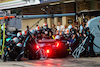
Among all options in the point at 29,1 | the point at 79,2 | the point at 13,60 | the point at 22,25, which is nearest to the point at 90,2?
the point at 79,2

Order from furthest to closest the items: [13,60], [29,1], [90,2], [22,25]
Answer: [22,25]
[29,1]
[90,2]
[13,60]

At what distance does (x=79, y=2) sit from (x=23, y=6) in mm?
10166

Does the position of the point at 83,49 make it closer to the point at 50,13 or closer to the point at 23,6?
the point at 50,13

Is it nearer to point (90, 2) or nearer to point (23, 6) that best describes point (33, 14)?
point (23, 6)

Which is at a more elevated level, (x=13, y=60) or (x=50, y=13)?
(x=50, y=13)

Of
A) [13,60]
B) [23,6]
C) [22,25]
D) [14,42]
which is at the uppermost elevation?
[23,6]

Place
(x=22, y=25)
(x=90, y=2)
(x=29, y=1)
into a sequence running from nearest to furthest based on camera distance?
(x=90, y=2), (x=29, y=1), (x=22, y=25)

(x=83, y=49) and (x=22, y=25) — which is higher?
(x=22, y=25)

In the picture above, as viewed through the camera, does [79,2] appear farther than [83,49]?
Yes

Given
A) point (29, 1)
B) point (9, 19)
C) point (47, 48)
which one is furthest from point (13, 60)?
point (9, 19)

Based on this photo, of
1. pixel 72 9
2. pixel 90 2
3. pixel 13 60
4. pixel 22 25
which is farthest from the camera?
pixel 22 25

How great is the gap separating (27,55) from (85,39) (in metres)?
3.14

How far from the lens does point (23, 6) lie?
110 feet

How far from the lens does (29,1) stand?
106ft
